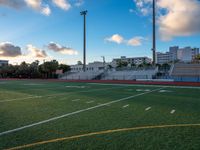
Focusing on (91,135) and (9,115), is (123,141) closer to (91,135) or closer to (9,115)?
(91,135)

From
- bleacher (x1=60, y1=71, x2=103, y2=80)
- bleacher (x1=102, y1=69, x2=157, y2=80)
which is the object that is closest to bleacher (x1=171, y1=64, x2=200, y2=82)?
bleacher (x1=102, y1=69, x2=157, y2=80)

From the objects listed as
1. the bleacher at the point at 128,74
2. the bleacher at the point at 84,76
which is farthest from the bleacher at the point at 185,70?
the bleacher at the point at 84,76

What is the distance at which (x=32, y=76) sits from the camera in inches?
2501

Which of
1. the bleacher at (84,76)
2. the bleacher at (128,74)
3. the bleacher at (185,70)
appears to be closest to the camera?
the bleacher at (128,74)

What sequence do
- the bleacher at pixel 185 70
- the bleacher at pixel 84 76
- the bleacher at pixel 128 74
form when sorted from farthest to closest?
the bleacher at pixel 84 76, the bleacher at pixel 185 70, the bleacher at pixel 128 74

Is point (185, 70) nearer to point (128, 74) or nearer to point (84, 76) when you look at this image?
point (128, 74)

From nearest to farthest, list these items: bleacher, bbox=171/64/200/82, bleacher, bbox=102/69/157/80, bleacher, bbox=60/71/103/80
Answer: bleacher, bbox=102/69/157/80 → bleacher, bbox=171/64/200/82 → bleacher, bbox=60/71/103/80

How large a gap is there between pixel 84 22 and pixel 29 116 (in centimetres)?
4225

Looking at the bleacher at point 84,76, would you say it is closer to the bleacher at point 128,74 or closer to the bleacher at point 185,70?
the bleacher at point 128,74

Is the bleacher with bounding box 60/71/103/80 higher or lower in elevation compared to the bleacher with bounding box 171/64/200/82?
lower

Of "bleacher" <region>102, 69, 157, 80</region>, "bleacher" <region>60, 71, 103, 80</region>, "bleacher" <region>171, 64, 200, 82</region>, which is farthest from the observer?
"bleacher" <region>60, 71, 103, 80</region>

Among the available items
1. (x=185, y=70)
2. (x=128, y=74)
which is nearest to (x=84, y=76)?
(x=128, y=74)

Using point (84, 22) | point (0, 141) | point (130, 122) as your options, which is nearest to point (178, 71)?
point (84, 22)

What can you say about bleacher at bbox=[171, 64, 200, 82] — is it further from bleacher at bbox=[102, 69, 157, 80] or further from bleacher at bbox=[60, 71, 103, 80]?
bleacher at bbox=[60, 71, 103, 80]
